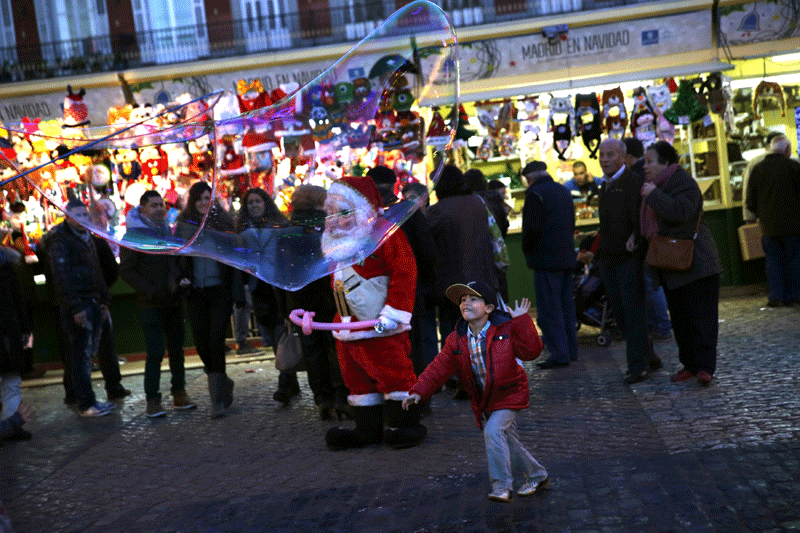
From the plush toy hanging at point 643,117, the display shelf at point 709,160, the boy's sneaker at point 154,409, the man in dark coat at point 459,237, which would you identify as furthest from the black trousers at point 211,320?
the display shelf at point 709,160

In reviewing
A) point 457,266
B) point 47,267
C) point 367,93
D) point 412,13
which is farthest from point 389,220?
point 47,267

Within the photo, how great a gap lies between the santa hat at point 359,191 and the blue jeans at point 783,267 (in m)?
7.32

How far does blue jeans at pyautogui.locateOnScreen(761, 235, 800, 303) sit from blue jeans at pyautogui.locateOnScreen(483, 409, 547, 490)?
741 centimetres

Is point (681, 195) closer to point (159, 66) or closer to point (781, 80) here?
point (781, 80)

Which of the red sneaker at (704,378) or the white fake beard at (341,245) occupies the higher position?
the white fake beard at (341,245)

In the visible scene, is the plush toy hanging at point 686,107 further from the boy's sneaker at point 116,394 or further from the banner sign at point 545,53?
the boy's sneaker at point 116,394

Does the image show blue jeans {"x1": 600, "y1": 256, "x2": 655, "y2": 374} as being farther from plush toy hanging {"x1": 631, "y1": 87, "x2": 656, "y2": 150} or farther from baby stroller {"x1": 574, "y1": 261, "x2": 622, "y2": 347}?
plush toy hanging {"x1": 631, "y1": 87, "x2": 656, "y2": 150}

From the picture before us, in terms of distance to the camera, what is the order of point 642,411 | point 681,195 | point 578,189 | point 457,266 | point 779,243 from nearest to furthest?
point 642,411 → point 681,195 → point 457,266 → point 779,243 → point 578,189

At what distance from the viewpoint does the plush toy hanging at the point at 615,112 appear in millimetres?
12781

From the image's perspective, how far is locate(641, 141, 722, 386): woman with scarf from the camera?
23.1 feet

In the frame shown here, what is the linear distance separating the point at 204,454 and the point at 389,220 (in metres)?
2.43

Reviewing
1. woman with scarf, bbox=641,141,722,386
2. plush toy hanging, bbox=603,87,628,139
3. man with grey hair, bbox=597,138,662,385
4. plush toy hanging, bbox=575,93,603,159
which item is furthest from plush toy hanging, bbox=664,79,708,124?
woman with scarf, bbox=641,141,722,386

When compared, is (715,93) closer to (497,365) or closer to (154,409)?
(154,409)

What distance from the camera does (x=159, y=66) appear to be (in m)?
14.7
